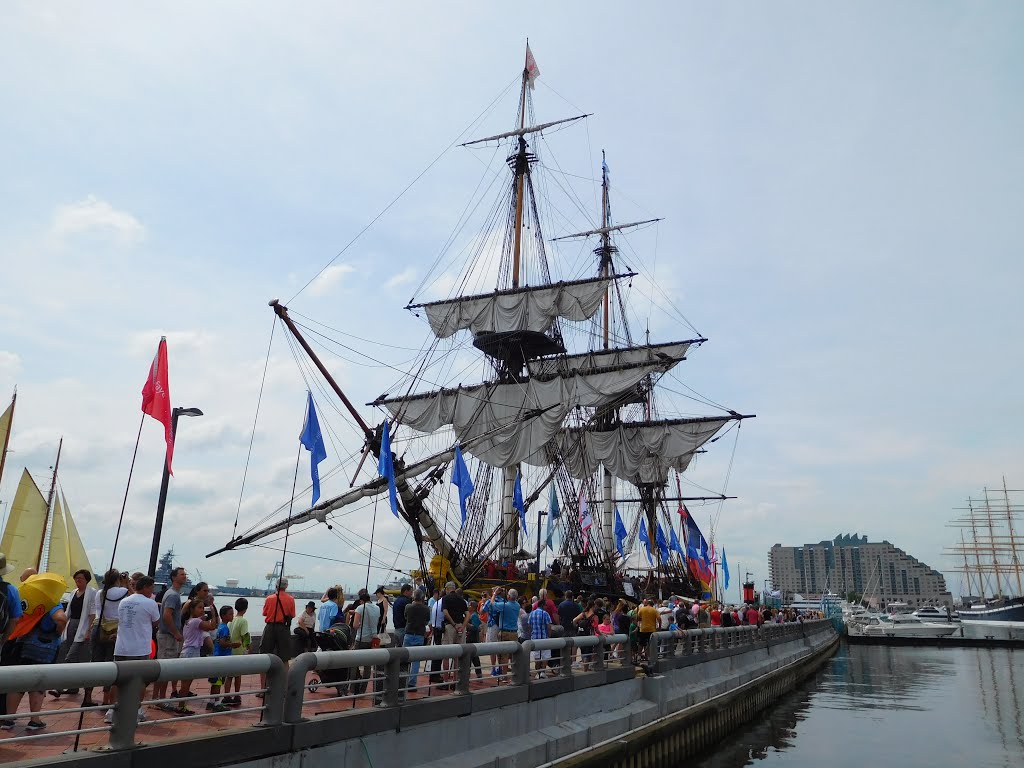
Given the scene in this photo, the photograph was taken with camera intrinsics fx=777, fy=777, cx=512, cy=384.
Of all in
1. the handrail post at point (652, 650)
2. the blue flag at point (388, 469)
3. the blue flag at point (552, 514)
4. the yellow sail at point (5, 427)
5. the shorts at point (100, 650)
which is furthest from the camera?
the blue flag at point (552, 514)

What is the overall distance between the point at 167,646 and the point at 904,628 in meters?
93.9

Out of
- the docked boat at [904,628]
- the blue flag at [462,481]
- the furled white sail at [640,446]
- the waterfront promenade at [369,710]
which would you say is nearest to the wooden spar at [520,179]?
the furled white sail at [640,446]

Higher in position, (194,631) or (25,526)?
(25,526)

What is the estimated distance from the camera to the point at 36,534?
32312mm

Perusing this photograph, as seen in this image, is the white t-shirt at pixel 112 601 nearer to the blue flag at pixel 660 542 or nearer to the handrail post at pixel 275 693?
the handrail post at pixel 275 693

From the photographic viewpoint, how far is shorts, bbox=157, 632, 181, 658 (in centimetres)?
1073

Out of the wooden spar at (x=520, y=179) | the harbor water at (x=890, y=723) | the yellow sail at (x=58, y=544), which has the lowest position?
the harbor water at (x=890, y=723)

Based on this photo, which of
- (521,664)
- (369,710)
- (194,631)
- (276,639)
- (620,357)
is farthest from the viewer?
(620,357)

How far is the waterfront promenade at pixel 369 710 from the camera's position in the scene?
6.57 metres

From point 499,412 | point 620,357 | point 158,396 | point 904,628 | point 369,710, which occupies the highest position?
point 620,357

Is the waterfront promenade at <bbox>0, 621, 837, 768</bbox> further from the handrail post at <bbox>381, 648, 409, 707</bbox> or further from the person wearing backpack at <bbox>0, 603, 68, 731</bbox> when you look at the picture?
the person wearing backpack at <bbox>0, 603, 68, 731</bbox>

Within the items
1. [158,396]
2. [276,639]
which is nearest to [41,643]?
[276,639]

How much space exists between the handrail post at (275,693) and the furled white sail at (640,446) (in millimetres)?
49828

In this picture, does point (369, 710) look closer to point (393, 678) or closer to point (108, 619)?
point (393, 678)
